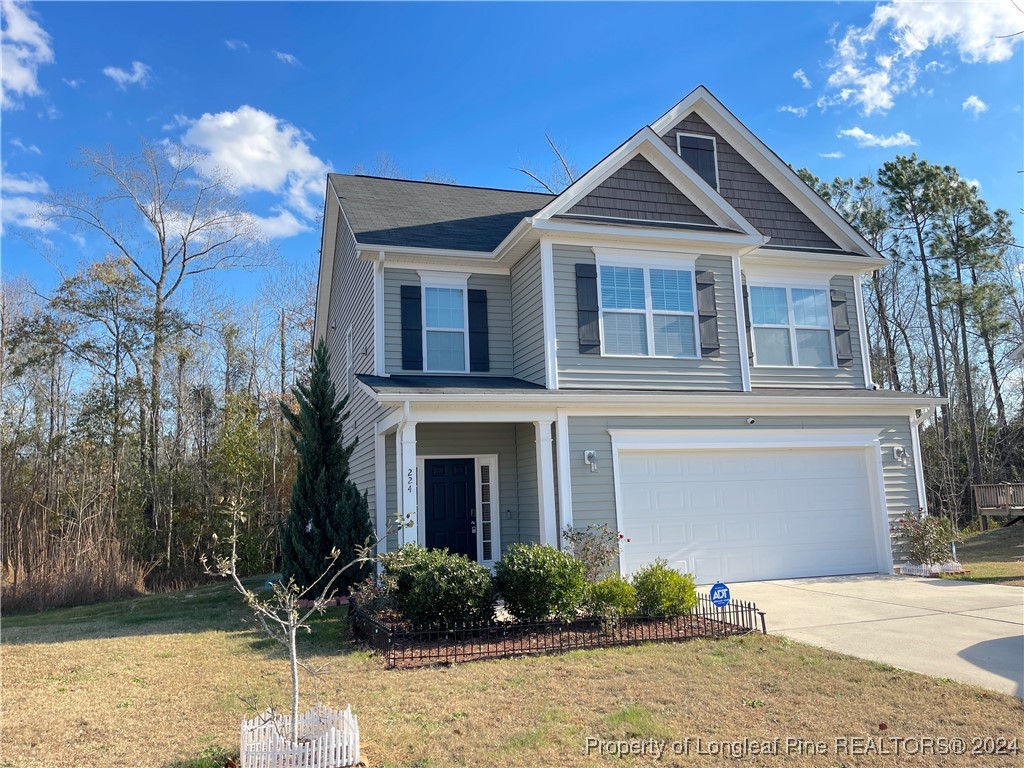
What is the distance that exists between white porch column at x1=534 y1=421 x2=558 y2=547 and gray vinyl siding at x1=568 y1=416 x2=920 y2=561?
32 cm

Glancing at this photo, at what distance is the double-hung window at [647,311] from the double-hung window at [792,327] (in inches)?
76.4

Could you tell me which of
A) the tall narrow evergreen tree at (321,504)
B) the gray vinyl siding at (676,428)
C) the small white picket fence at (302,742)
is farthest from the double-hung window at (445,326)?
the small white picket fence at (302,742)

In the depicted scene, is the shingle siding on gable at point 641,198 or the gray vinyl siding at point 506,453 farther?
the gray vinyl siding at point 506,453

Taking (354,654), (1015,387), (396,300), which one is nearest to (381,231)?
(396,300)

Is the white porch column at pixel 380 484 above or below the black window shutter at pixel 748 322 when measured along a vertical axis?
below

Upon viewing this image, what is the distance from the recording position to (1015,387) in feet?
87.7

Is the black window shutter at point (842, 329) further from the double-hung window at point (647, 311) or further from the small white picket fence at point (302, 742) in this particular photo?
the small white picket fence at point (302, 742)

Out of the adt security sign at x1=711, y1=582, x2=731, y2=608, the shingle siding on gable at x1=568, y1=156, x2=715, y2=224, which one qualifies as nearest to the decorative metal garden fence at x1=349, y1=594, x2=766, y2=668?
the adt security sign at x1=711, y1=582, x2=731, y2=608

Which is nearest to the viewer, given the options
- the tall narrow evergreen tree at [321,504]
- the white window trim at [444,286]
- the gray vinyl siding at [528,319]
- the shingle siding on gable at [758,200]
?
the tall narrow evergreen tree at [321,504]

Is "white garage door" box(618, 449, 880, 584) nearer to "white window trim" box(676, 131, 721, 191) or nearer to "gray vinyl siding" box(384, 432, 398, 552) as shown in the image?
"gray vinyl siding" box(384, 432, 398, 552)

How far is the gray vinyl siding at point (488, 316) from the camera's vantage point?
1217 cm

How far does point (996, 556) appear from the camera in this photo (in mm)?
15758

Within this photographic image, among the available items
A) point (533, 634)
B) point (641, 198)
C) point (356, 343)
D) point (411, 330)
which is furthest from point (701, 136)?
point (533, 634)

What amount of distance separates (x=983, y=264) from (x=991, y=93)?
58.6 ft
